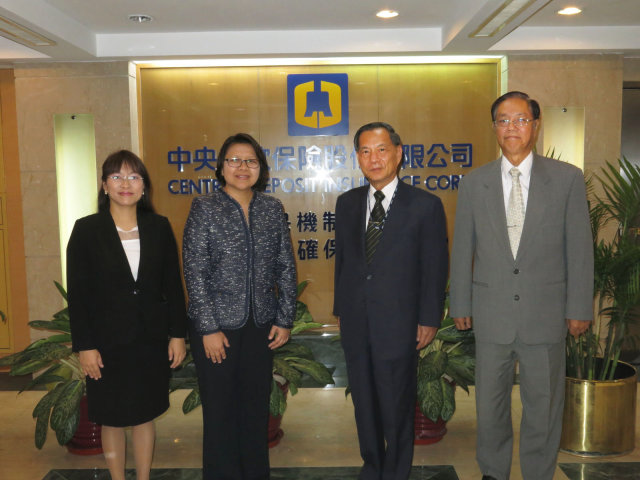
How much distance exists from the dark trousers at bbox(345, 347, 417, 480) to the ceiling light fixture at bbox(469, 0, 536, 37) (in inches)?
97.2

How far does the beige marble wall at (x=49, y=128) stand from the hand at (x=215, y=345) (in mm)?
3327

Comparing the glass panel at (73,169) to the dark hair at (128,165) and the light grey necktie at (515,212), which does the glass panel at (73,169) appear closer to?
the dark hair at (128,165)

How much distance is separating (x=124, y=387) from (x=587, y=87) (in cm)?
470

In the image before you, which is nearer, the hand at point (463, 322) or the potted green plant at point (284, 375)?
the hand at point (463, 322)

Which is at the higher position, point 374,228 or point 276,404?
point 374,228

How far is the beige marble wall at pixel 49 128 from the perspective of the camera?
5223 millimetres

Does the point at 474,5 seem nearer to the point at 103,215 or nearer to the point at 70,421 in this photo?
the point at 103,215

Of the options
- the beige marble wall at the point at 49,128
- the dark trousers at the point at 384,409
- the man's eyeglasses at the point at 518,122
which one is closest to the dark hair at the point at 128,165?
the dark trousers at the point at 384,409

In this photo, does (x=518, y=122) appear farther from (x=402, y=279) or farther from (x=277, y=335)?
(x=277, y=335)

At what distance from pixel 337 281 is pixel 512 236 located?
2.65 ft

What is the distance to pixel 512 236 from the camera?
2.50 m

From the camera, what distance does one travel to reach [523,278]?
2459mm

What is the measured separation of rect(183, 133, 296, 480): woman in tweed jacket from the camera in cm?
250

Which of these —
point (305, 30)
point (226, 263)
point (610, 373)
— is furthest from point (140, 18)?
point (610, 373)
